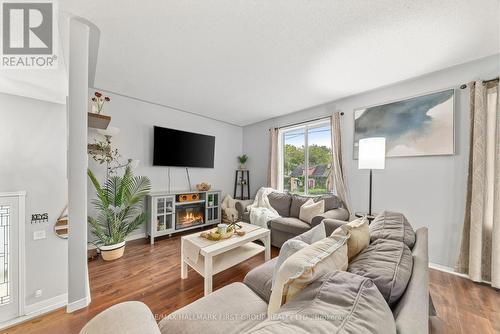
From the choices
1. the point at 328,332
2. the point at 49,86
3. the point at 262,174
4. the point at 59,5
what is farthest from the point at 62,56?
the point at 262,174

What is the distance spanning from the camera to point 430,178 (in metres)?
2.36

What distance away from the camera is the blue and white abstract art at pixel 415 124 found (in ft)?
7.38

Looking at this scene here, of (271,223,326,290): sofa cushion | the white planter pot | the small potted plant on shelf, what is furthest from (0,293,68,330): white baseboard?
the small potted plant on shelf

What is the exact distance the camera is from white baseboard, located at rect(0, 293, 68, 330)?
149cm

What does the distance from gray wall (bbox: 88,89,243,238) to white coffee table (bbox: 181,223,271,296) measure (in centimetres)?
175

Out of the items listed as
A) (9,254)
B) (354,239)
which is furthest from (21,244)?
(354,239)

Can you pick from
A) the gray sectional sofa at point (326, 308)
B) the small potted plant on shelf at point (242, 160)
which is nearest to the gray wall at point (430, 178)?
the gray sectional sofa at point (326, 308)

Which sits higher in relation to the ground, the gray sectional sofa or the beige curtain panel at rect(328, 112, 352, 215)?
the beige curtain panel at rect(328, 112, 352, 215)

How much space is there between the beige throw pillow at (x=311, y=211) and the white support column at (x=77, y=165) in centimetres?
264

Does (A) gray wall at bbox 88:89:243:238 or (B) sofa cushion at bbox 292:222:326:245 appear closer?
(B) sofa cushion at bbox 292:222:326:245

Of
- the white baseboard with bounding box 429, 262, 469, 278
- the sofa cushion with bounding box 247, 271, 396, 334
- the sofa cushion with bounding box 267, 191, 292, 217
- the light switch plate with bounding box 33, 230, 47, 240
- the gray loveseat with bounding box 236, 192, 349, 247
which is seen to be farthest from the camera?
the sofa cushion with bounding box 267, 191, 292, 217

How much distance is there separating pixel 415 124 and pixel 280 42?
210 centimetres

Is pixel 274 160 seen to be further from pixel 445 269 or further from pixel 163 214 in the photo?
pixel 445 269

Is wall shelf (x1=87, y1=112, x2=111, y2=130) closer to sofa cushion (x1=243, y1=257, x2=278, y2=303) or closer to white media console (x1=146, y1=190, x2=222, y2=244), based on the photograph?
white media console (x1=146, y1=190, x2=222, y2=244)
